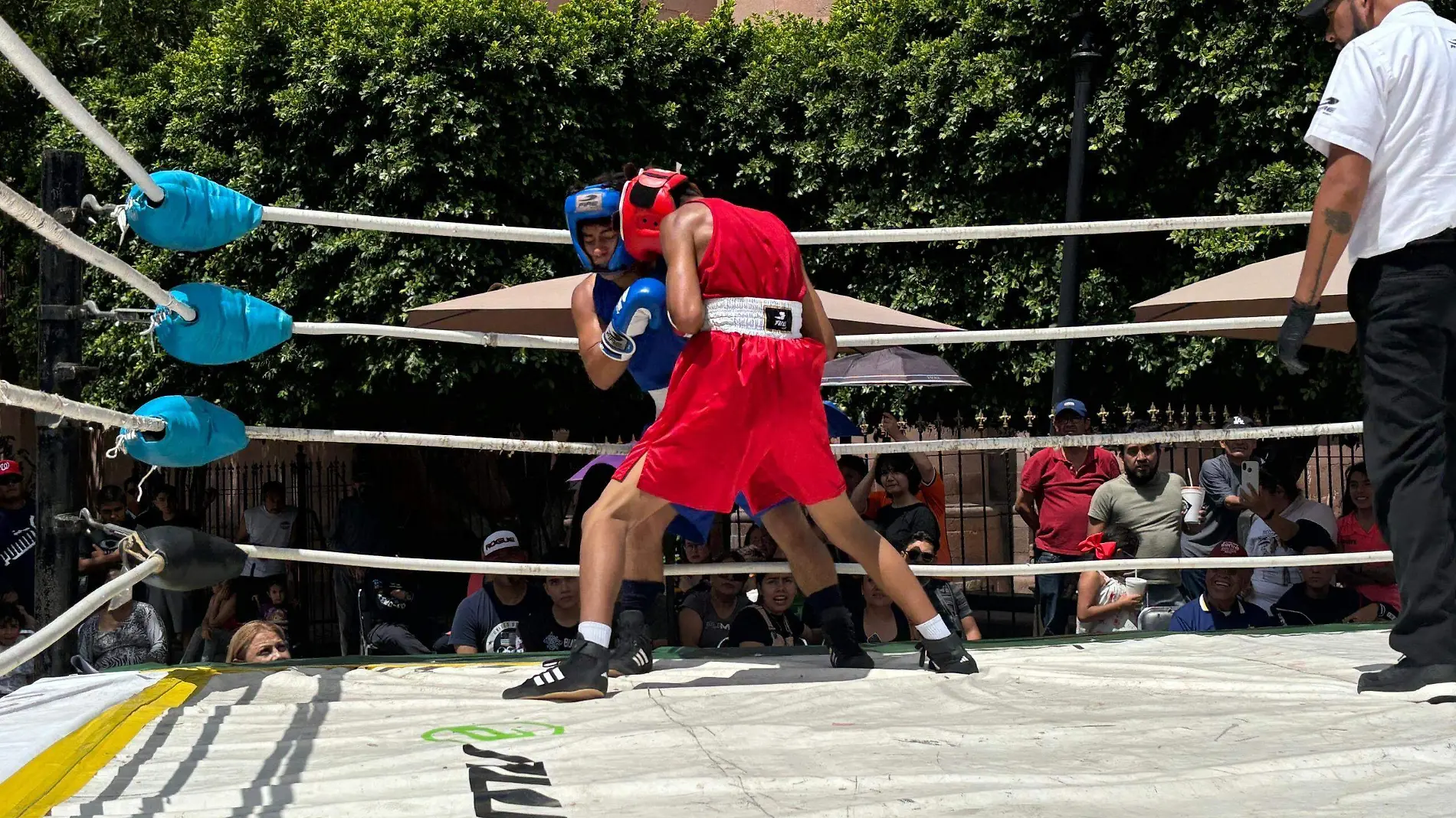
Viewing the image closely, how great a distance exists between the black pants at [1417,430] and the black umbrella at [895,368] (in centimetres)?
458

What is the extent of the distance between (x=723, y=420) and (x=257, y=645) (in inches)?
81.8

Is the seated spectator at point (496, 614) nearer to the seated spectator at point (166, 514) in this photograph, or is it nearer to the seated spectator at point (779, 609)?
the seated spectator at point (779, 609)

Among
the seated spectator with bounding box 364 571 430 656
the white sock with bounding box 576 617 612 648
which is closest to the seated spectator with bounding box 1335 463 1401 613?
the white sock with bounding box 576 617 612 648

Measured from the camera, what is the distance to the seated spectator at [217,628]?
7074 mm

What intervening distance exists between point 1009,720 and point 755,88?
969cm

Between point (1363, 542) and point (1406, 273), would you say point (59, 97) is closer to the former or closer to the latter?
point (1406, 273)

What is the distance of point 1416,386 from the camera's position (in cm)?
270

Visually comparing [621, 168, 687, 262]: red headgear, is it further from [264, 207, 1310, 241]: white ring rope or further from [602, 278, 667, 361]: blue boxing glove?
[264, 207, 1310, 241]: white ring rope

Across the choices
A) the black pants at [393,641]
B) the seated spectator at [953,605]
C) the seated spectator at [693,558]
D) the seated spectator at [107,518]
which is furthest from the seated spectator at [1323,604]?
the seated spectator at [107,518]

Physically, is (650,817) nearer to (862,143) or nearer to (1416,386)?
(1416,386)

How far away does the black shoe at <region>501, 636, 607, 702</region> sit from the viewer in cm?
294

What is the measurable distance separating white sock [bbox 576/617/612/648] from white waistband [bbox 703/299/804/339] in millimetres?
685

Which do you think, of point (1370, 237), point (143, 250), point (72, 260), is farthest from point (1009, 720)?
point (143, 250)

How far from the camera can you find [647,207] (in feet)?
10.8
